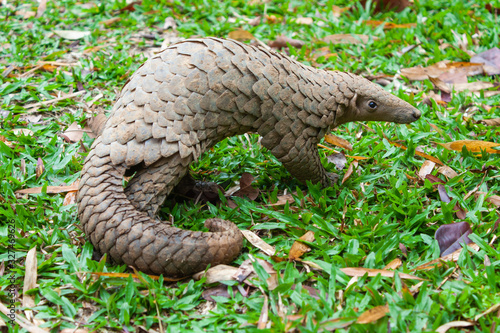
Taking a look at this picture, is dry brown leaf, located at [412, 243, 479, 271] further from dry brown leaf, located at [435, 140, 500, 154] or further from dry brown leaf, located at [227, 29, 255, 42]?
dry brown leaf, located at [227, 29, 255, 42]

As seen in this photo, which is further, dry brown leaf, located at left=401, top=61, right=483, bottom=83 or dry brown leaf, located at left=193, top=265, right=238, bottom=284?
dry brown leaf, located at left=401, top=61, right=483, bottom=83

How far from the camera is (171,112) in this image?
286cm

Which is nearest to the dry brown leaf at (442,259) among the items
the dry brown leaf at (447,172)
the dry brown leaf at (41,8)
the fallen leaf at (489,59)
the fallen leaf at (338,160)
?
the dry brown leaf at (447,172)

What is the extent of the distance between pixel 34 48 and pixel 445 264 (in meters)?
4.53

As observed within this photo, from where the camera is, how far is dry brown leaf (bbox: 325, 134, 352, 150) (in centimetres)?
404

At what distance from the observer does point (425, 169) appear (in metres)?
3.73

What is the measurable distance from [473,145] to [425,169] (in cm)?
47

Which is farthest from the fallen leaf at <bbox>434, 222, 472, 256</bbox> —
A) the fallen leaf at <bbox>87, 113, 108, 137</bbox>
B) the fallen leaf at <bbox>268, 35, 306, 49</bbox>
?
the fallen leaf at <bbox>268, 35, 306, 49</bbox>

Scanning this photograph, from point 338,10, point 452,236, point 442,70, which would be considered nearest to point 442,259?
point 452,236

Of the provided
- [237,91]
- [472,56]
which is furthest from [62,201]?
[472,56]

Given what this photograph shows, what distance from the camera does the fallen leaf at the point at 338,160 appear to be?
3.88 metres

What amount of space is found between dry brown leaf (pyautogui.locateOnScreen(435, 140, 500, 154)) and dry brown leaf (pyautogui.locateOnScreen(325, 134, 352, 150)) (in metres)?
0.72

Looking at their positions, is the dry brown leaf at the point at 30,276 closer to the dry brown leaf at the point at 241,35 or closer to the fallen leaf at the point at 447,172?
the fallen leaf at the point at 447,172

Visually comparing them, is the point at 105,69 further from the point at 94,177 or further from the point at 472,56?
the point at 472,56
